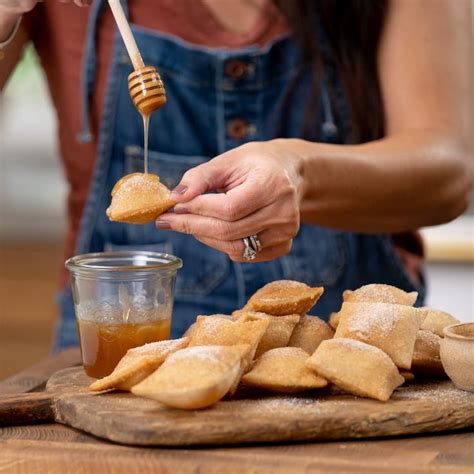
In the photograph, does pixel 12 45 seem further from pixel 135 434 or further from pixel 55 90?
pixel 135 434

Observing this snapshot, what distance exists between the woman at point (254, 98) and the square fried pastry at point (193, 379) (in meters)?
0.69

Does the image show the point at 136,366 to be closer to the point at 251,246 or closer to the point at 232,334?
the point at 232,334

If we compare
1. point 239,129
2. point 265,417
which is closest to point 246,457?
point 265,417

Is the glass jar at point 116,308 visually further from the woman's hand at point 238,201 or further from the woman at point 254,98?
the woman at point 254,98

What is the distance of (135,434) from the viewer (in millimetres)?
961

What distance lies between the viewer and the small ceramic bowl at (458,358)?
3.46ft

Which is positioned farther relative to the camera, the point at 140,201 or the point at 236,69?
the point at 236,69

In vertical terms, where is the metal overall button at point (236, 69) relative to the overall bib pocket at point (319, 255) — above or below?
above

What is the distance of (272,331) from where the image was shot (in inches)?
43.8

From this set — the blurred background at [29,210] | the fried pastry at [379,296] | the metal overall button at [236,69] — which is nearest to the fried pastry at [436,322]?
the fried pastry at [379,296]

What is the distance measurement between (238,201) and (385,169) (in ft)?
1.41

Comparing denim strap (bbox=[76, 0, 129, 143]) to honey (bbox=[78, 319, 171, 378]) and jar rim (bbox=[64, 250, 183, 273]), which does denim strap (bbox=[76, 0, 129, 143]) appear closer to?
jar rim (bbox=[64, 250, 183, 273])

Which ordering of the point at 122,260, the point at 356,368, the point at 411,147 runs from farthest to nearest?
1. the point at 411,147
2. the point at 122,260
3. the point at 356,368

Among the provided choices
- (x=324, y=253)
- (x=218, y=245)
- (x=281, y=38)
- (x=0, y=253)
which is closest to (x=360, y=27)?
(x=281, y=38)
